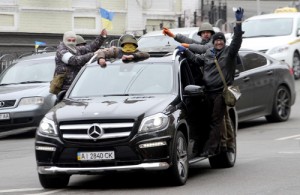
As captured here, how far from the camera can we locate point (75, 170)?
39.1 feet

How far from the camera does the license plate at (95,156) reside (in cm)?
1180

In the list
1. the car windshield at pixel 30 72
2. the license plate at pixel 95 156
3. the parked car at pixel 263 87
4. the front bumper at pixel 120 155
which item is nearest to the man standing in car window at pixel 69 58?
the parked car at pixel 263 87

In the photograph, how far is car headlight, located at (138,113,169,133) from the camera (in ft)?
38.9

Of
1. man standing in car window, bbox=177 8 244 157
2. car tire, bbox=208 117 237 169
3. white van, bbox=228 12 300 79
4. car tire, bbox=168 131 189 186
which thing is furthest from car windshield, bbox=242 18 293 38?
car tire, bbox=168 131 189 186

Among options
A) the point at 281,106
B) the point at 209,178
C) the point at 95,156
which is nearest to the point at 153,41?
the point at 281,106

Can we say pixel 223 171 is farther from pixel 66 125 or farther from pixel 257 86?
pixel 257 86

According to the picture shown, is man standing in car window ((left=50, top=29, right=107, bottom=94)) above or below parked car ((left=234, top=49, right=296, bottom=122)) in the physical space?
above

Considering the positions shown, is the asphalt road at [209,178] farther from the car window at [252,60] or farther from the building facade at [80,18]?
the building facade at [80,18]

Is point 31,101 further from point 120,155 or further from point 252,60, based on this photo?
point 120,155

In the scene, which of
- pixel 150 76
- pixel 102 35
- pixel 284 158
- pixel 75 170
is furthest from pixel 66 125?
pixel 102 35

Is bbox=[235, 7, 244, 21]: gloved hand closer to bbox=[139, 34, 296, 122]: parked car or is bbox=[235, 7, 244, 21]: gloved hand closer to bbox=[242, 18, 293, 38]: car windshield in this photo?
bbox=[139, 34, 296, 122]: parked car

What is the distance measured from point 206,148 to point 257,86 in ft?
21.3

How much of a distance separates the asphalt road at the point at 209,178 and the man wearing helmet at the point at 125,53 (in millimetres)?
1479

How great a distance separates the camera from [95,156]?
466 inches
